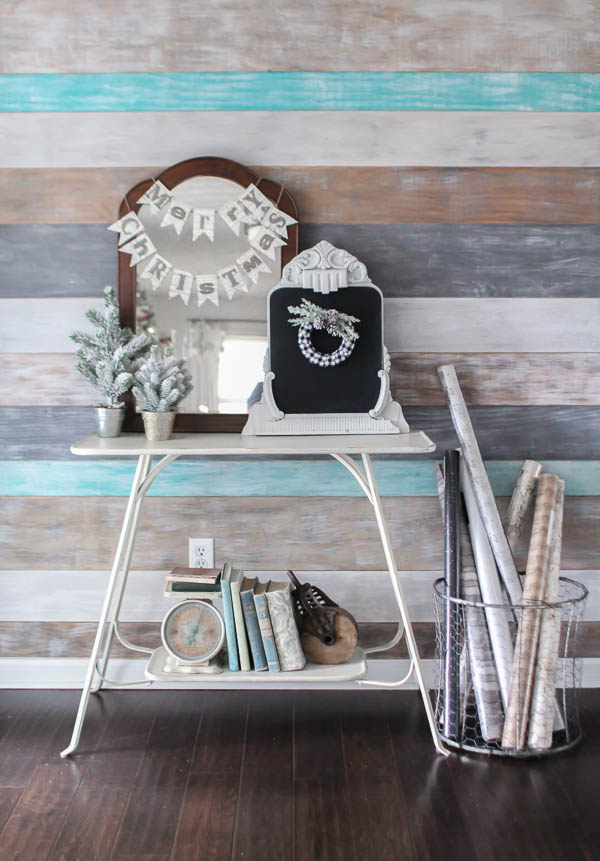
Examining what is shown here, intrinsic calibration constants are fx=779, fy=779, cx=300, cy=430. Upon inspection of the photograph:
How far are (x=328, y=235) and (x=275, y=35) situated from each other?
1.86 feet

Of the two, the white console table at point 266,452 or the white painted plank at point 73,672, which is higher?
the white console table at point 266,452

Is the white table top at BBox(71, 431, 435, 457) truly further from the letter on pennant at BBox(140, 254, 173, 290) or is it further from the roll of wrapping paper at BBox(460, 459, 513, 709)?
the letter on pennant at BBox(140, 254, 173, 290)

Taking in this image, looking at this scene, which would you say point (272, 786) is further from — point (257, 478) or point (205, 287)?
point (205, 287)

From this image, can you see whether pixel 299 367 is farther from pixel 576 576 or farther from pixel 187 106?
pixel 576 576

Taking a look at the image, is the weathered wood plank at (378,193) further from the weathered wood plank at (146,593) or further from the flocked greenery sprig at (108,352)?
the weathered wood plank at (146,593)

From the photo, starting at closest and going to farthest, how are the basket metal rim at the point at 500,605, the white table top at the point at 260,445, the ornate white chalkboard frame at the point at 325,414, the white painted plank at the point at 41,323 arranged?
the white table top at the point at 260,445, the basket metal rim at the point at 500,605, the ornate white chalkboard frame at the point at 325,414, the white painted plank at the point at 41,323

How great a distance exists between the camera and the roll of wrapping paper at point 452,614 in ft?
6.86

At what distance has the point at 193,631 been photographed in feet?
6.73

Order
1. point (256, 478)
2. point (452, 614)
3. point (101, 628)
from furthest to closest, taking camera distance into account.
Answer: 1. point (256, 478)
2. point (452, 614)
3. point (101, 628)

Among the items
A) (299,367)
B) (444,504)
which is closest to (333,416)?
(299,367)

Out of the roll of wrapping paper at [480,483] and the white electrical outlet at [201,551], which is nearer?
the roll of wrapping paper at [480,483]

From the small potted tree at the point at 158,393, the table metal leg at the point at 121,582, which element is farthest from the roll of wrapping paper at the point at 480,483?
the table metal leg at the point at 121,582

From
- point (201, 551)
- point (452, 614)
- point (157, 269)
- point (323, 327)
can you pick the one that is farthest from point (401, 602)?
point (157, 269)

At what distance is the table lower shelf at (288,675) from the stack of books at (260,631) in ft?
0.08
